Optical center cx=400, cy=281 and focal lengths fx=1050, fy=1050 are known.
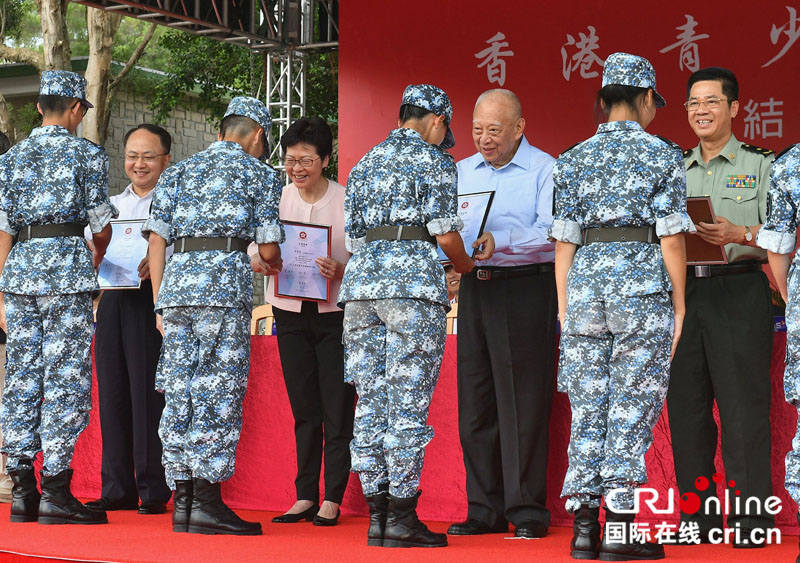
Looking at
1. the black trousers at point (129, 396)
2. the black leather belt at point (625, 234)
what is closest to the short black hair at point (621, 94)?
the black leather belt at point (625, 234)

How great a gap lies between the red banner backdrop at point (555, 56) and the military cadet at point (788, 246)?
3.99 metres

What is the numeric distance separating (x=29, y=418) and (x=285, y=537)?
1180mm

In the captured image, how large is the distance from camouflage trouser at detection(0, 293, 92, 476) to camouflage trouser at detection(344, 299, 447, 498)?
1.18 metres

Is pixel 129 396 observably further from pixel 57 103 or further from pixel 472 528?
pixel 472 528

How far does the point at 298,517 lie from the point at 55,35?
9232mm

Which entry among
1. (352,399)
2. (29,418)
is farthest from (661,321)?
(29,418)

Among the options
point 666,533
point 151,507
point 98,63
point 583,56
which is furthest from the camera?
point 98,63

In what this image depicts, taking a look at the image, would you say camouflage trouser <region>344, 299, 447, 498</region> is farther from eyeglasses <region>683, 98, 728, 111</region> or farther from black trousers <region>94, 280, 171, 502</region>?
black trousers <region>94, 280, 171, 502</region>

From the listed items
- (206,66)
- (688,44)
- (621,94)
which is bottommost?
(621,94)

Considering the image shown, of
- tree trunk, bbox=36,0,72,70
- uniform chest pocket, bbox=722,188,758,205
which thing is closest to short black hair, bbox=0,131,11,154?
uniform chest pocket, bbox=722,188,758,205

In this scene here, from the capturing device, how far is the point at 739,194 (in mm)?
3844

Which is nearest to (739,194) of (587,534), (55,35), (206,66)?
(587,534)

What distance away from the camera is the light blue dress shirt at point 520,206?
411cm

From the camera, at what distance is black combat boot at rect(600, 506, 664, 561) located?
3.36m
